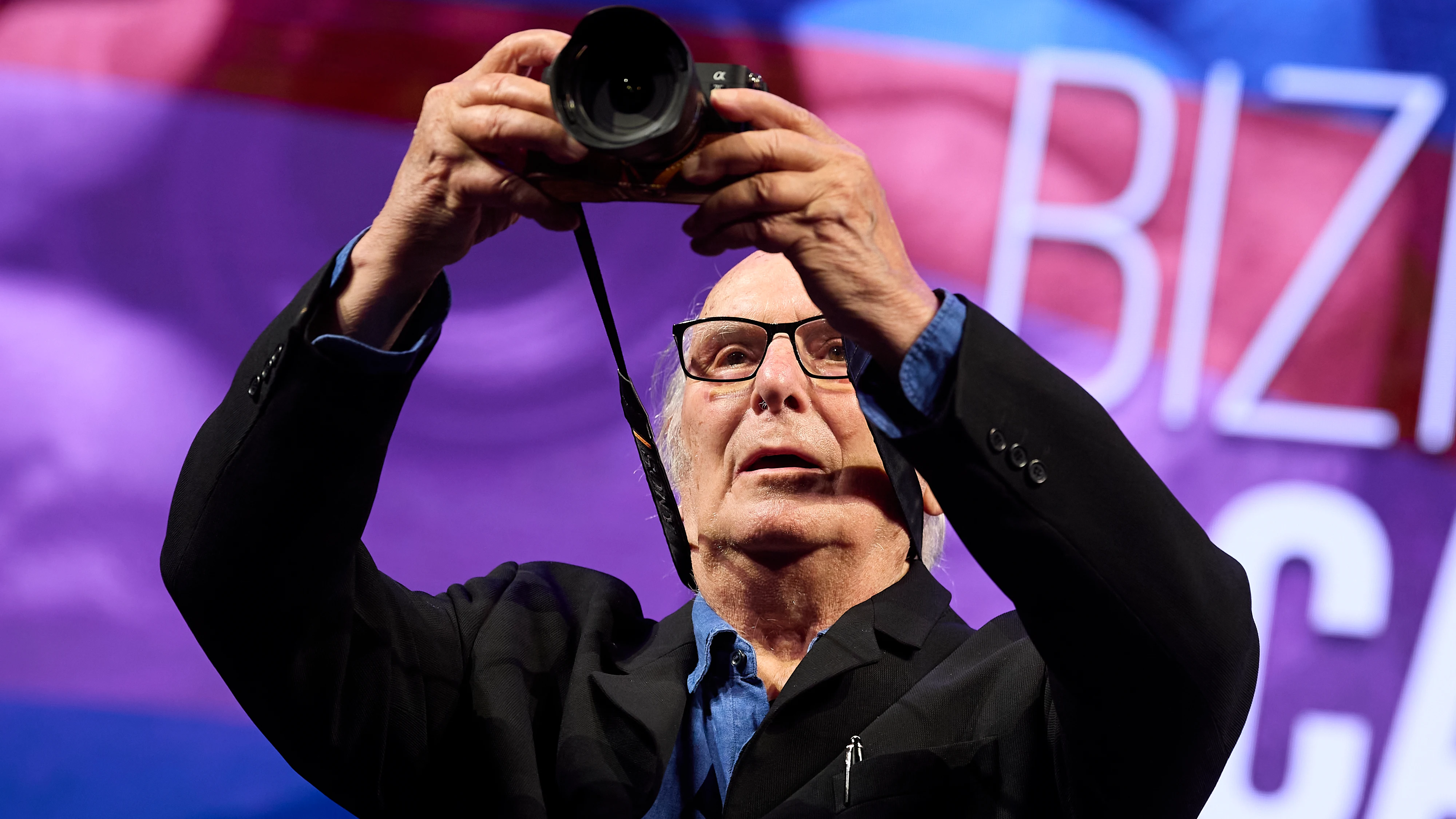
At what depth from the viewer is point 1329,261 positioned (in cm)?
241

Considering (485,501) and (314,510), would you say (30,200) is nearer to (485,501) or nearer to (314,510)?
(485,501)

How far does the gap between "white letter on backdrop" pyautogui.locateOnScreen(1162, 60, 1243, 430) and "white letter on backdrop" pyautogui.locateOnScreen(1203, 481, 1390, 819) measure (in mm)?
234

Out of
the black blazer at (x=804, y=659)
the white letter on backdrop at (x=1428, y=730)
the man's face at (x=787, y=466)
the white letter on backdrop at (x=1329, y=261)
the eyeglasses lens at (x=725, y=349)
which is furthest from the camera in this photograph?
the white letter on backdrop at (x=1329, y=261)

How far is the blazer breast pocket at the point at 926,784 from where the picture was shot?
1.34 meters

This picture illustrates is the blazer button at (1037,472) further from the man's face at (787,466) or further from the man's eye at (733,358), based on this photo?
the man's eye at (733,358)

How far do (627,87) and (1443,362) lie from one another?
2001 mm

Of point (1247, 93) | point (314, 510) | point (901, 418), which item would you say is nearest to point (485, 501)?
point (314, 510)

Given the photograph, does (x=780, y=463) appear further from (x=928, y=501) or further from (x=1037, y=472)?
(x=1037, y=472)

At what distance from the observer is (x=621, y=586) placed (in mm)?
1750

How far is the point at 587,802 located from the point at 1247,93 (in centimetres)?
191

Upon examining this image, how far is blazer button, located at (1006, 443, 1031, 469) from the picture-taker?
3.44 ft

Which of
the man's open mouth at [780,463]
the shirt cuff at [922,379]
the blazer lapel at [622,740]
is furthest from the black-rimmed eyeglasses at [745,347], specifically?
the shirt cuff at [922,379]

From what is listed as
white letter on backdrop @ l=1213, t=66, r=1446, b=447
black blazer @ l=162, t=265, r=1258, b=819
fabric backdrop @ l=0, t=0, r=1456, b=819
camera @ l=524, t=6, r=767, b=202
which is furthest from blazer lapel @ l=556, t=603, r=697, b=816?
white letter on backdrop @ l=1213, t=66, r=1446, b=447

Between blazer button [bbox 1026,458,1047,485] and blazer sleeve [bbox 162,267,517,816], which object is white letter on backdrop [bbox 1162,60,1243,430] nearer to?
blazer button [bbox 1026,458,1047,485]
